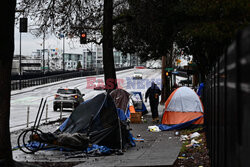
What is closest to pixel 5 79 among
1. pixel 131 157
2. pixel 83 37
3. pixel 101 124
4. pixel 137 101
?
pixel 131 157

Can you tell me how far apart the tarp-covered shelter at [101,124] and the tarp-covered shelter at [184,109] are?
17.7ft

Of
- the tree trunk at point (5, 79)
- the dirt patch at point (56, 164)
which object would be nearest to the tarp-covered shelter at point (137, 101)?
the dirt patch at point (56, 164)

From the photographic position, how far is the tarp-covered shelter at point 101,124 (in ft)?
39.9

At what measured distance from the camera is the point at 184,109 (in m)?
17.8

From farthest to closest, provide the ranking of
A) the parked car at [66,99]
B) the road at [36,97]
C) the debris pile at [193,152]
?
the parked car at [66,99], the road at [36,97], the debris pile at [193,152]

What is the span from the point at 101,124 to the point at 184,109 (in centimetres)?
626

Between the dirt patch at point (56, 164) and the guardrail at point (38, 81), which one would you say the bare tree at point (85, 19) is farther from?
the guardrail at point (38, 81)

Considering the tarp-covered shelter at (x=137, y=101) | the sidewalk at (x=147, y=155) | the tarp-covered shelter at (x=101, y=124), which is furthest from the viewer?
the tarp-covered shelter at (x=137, y=101)

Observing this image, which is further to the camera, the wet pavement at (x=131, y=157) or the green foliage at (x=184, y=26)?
the green foliage at (x=184, y=26)

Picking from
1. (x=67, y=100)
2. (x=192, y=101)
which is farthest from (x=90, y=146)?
(x=67, y=100)

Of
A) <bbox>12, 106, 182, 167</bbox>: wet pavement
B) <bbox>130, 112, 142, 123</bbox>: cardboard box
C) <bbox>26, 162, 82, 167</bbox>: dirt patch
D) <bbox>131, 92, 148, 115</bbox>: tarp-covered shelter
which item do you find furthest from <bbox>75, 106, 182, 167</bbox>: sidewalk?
<bbox>131, 92, 148, 115</bbox>: tarp-covered shelter

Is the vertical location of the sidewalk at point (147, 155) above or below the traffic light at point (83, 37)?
below

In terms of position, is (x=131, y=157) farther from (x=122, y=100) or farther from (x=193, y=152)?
(x=122, y=100)

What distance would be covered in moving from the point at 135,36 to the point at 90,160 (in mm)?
15177
